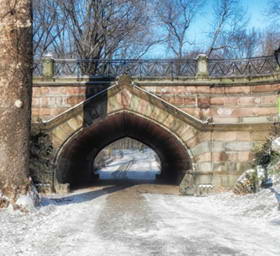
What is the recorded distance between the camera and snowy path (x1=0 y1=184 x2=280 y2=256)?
16.1ft

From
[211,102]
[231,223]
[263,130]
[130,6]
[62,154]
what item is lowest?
[231,223]

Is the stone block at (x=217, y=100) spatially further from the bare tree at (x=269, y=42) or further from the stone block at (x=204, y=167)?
the bare tree at (x=269, y=42)

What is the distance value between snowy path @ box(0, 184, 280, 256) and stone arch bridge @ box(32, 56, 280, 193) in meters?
3.58

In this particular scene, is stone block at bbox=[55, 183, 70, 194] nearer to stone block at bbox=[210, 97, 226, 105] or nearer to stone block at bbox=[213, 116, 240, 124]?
stone block at bbox=[213, 116, 240, 124]

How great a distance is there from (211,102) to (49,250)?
10033 millimetres

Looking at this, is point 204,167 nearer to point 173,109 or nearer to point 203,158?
point 203,158

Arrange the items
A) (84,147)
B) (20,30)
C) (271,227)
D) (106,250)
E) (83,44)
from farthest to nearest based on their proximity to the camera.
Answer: (83,44) < (84,147) < (20,30) < (271,227) < (106,250)

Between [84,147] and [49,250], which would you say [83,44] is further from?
[49,250]

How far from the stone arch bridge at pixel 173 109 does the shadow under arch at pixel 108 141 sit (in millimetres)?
97

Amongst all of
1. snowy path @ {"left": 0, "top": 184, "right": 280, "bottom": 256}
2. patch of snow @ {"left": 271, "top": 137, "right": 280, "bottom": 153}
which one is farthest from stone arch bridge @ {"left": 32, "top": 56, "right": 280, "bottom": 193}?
snowy path @ {"left": 0, "top": 184, "right": 280, "bottom": 256}

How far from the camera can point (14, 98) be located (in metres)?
7.70

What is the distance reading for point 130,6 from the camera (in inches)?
913

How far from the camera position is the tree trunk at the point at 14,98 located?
24.7ft

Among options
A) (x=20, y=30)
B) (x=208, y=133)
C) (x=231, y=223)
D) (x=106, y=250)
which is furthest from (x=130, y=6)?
(x=106, y=250)
